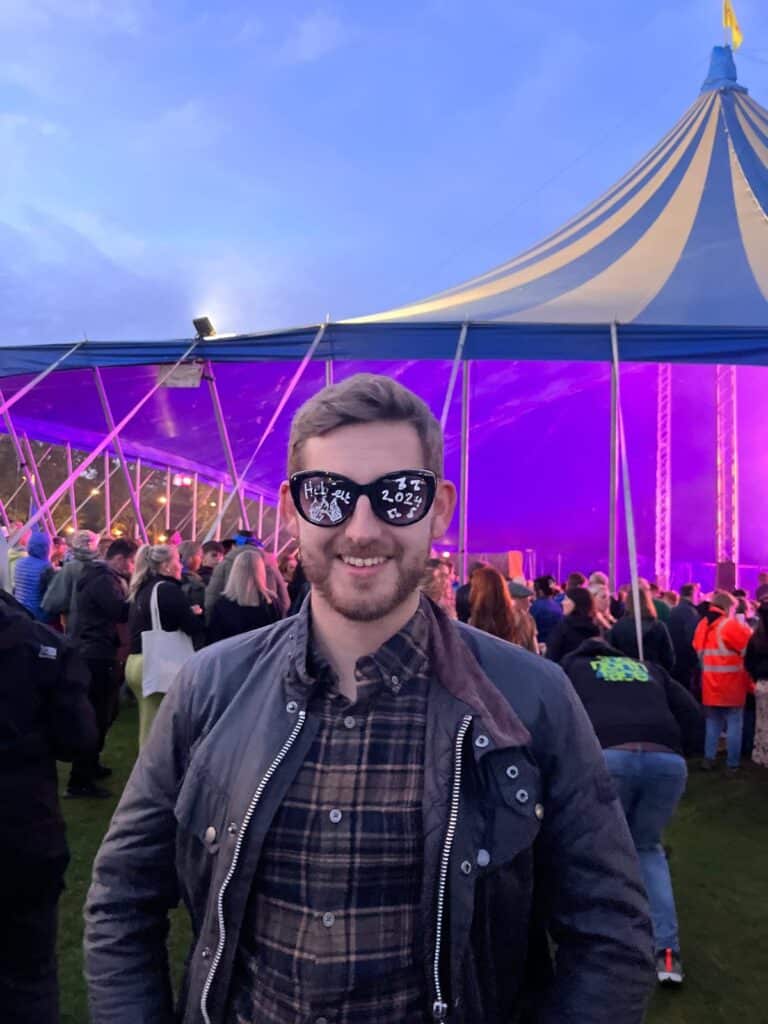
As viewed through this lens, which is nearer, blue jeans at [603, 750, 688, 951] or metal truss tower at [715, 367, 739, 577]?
blue jeans at [603, 750, 688, 951]

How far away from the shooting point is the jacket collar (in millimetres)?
942

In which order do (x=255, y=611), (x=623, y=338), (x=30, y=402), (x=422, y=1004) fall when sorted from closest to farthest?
(x=422, y=1004), (x=255, y=611), (x=623, y=338), (x=30, y=402)

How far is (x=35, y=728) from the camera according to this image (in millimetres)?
1717

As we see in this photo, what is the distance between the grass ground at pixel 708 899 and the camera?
8.06ft

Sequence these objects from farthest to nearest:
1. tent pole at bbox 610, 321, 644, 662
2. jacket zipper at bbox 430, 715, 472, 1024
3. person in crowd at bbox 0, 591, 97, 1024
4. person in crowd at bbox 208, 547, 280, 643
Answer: person in crowd at bbox 208, 547, 280, 643
tent pole at bbox 610, 321, 644, 662
person in crowd at bbox 0, 591, 97, 1024
jacket zipper at bbox 430, 715, 472, 1024

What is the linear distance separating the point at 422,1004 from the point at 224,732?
1.31ft

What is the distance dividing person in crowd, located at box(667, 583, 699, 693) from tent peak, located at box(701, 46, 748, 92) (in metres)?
7.28

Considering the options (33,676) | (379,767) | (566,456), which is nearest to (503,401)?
(566,456)

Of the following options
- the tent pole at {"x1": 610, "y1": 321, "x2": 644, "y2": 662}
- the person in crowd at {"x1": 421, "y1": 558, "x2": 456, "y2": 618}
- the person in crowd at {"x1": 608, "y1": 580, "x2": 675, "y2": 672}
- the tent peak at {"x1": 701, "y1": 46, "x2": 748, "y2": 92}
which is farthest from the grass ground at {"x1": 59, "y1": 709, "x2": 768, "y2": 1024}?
the tent peak at {"x1": 701, "y1": 46, "x2": 748, "y2": 92}

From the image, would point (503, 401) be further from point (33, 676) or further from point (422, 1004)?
point (422, 1004)

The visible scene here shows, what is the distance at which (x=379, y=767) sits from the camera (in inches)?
36.8

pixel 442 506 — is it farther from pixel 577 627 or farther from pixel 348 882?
pixel 577 627

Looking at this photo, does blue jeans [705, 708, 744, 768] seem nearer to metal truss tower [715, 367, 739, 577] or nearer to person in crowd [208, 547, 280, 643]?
person in crowd [208, 547, 280, 643]

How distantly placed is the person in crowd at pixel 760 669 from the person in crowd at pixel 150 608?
3490 millimetres
